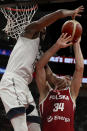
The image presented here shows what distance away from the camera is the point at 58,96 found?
→ 10.2ft

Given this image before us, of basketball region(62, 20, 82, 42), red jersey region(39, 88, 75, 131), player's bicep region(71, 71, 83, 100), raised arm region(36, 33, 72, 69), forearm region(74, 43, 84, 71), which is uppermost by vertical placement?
basketball region(62, 20, 82, 42)

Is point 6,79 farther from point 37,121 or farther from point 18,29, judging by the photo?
point 18,29

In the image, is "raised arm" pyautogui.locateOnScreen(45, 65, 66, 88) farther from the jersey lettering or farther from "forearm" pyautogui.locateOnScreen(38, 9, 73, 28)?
"forearm" pyautogui.locateOnScreen(38, 9, 73, 28)

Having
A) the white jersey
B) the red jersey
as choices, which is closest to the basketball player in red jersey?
the red jersey

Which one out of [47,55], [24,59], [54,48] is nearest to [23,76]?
[24,59]

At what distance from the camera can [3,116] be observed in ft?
34.0

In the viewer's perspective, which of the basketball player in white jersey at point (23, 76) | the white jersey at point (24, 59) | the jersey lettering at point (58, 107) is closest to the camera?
the basketball player in white jersey at point (23, 76)

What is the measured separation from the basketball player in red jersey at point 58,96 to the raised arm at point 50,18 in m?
0.21

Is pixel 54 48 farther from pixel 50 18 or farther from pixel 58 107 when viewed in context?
pixel 58 107

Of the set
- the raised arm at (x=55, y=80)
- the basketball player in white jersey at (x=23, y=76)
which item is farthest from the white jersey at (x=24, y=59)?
the raised arm at (x=55, y=80)

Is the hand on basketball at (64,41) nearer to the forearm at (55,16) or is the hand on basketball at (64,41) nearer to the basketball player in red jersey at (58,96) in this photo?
the basketball player in red jersey at (58,96)

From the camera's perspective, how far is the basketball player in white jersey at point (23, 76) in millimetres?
2953

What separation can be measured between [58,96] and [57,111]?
165 millimetres

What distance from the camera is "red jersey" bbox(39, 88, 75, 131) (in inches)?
118
